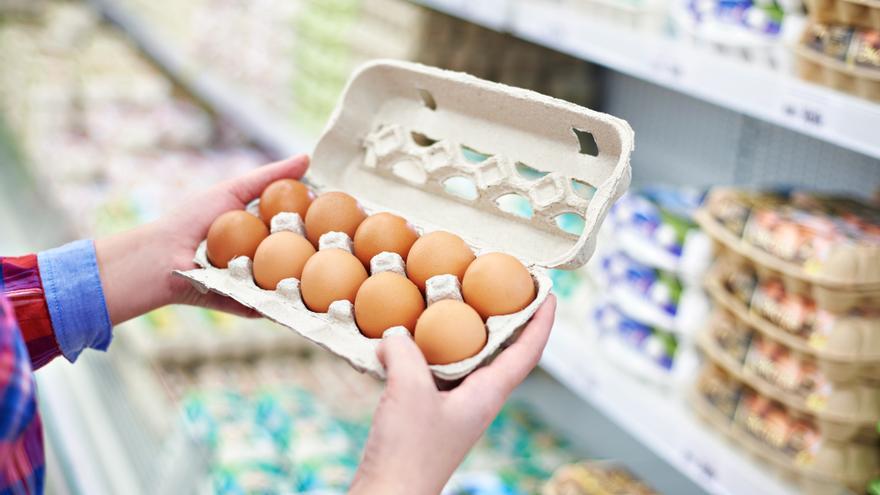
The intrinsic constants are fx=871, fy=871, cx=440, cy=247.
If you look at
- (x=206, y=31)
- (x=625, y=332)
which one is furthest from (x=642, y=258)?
(x=206, y=31)

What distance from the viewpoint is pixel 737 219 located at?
1374mm

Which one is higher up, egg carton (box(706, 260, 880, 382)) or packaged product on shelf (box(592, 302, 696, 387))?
egg carton (box(706, 260, 880, 382))

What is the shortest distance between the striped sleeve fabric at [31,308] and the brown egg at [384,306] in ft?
1.54

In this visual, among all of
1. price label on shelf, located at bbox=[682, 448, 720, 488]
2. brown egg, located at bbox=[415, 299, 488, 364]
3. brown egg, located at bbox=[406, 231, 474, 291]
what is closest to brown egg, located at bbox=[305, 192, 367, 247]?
brown egg, located at bbox=[406, 231, 474, 291]

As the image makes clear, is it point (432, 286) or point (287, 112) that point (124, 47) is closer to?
point (287, 112)

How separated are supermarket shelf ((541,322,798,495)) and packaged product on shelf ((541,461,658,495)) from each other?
0.15 m

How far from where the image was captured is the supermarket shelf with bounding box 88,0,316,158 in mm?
2645

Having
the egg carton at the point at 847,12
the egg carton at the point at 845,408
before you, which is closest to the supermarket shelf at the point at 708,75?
the egg carton at the point at 847,12

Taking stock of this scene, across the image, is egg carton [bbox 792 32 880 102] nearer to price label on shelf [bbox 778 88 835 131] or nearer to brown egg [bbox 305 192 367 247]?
price label on shelf [bbox 778 88 835 131]

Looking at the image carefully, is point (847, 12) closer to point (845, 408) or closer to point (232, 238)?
point (845, 408)

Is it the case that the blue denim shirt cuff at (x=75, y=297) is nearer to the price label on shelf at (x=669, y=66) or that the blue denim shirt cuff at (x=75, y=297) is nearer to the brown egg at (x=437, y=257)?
the brown egg at (x=437, y=257)

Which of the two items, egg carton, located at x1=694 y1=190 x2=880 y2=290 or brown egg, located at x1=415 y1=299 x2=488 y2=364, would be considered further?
egg carton, located at x1=694 y1=190 x2=880 y2=290

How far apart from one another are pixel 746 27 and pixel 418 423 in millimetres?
905

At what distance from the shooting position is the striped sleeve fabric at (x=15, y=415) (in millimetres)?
722
